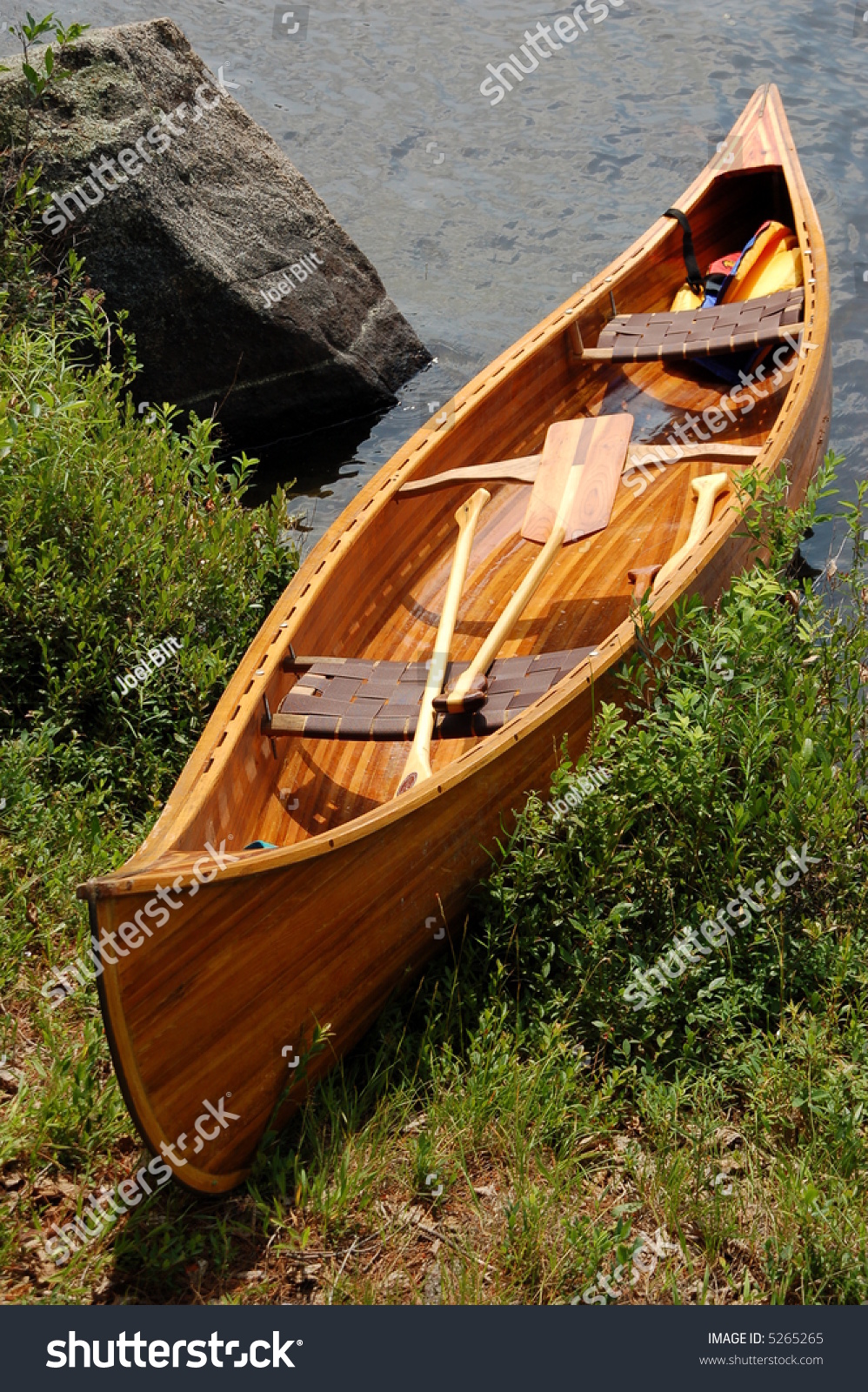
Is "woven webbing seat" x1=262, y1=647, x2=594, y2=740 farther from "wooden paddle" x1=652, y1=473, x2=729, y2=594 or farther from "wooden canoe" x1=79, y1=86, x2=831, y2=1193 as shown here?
"wooden paddle" x1=652, y1=473, x2=729, y2=594

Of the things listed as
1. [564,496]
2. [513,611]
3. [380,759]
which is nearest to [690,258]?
[564,496]

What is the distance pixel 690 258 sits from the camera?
6816 mm

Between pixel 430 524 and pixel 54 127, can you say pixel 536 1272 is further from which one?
pixel 54 127

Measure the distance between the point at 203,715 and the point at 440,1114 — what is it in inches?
68.3

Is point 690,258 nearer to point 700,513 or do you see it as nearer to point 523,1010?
point 700,513

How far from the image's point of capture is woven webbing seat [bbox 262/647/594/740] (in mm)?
3803

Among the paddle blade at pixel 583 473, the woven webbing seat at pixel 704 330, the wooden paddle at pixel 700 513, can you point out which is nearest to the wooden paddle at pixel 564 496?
the paddle blade at pixel 583 473

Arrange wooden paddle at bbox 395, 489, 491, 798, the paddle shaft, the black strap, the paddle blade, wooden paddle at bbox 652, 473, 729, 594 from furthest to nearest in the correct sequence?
1. the black strap
2. the paddle blade
3. wooden paddle at bbox 652, 473, 729, 594
4. the paddle shaft
5. wooden paddle at bbox 395, 489, 491, 798

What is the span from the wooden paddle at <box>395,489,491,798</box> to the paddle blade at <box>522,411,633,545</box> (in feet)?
0.75

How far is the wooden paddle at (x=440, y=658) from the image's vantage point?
12.0 ft

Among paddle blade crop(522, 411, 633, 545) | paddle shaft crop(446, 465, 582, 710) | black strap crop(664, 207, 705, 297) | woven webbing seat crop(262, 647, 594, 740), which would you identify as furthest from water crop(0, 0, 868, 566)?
woven webbing seat crop(262, 647, 594, 740)

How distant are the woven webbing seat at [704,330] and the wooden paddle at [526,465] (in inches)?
41.9

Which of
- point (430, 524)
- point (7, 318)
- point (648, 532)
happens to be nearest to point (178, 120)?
point (7, 318)

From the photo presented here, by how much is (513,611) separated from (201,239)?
337cm
